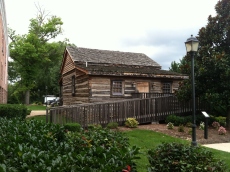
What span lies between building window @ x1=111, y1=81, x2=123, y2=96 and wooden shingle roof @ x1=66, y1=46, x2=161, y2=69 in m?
3.68

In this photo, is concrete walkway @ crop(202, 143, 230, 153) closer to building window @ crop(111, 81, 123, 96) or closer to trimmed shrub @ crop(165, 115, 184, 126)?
trimmed shrub @ crop(165, 115, 184, 126)

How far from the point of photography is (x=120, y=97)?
1741 cm

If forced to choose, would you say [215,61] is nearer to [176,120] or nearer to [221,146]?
[176,120]

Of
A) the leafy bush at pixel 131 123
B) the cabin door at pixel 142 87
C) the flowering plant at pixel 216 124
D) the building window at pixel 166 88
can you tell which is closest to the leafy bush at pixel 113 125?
the leafy bush at pixel 131 123

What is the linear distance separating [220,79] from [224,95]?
3.04 feet

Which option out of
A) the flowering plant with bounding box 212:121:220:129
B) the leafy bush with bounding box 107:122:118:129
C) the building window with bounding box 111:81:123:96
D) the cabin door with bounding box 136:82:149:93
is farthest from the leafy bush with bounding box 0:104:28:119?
the flowering plant with bounding box 212:121:220:129

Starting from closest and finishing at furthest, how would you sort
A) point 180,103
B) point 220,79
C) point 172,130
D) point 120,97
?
point 172,130 → point 220,79 → point 180,103 → point 120,97

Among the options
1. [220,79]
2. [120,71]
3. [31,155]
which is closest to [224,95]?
[220,79]

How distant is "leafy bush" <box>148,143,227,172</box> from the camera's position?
425cm

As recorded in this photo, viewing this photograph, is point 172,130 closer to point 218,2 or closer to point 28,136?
point 218,2

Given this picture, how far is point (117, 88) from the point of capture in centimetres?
1742

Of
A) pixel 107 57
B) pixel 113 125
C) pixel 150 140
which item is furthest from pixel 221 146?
pixel 107 57

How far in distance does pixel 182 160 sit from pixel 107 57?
1775 cm

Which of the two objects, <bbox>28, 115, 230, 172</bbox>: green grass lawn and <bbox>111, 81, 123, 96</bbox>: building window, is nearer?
<bbox>28, 115, 230, 172</bbox>: green grass lawn
